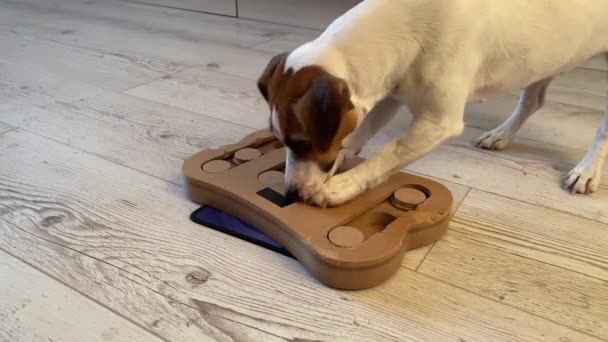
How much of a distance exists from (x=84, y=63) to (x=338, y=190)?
156 cm

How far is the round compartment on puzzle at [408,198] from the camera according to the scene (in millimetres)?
1082

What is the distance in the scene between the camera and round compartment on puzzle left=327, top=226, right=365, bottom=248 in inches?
37.4

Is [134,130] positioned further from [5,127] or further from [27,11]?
[27,11]

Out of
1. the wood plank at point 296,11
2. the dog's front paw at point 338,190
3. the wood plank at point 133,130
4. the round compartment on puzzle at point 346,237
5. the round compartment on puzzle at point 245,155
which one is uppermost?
the dog's front paw at point 338,190

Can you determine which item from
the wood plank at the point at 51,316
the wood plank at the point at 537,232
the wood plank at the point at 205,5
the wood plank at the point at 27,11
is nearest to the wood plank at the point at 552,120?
the wood plank at the point at 537,232

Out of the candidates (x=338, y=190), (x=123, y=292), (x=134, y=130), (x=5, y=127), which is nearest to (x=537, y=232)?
(x=338, y=190)

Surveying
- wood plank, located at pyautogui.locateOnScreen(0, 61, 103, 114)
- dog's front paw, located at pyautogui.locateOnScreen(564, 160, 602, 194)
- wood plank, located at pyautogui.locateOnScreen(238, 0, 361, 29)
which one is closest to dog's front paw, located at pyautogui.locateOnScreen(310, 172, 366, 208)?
dog's front paw, located at pyautogui.locateOnScreen(564, 160, 602, 194)

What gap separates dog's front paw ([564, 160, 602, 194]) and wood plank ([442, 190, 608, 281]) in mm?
120

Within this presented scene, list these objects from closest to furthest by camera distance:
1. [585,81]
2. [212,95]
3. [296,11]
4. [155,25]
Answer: [212,95] < [585,81] < [155,25] < [296,11]

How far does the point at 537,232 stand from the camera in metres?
1.12

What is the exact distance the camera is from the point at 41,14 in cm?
310

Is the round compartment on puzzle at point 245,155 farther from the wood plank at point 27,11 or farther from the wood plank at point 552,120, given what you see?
the wood plank at point 27,11

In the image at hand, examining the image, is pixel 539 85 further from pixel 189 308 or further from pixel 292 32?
pixel 292 32

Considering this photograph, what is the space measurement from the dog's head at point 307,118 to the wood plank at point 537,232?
32 centimetres
